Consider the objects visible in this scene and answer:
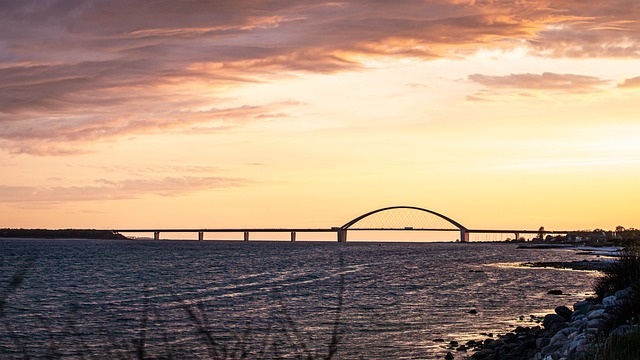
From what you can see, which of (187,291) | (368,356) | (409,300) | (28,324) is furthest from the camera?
(187,291)

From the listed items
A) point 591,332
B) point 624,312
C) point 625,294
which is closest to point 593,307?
point 625,294

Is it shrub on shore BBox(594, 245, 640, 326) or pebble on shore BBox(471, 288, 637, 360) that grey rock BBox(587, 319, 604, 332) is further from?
shrub on shore BBox(594, 245, 640, 326)

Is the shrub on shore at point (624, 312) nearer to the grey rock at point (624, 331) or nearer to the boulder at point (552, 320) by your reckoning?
the grey rock at point (624, 331)

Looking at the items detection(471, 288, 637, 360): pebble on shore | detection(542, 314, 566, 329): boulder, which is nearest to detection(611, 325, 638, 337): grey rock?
detection(471, 288, 637, 360): pebble on shore

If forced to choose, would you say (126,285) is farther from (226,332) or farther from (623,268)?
(623,268)

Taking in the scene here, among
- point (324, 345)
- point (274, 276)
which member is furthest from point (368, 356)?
point (274, 276)

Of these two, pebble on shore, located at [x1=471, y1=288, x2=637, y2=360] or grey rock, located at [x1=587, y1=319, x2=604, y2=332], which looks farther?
pebble on shore, located at [x1=471, y1=288, x2=637, y2=360]

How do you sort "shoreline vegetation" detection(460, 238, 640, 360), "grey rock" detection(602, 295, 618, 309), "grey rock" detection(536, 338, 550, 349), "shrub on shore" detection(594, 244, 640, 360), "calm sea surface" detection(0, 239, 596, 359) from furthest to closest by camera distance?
"calm sea surface" detection(0, 239, 596, 359) → "grey rock" detection(536, 338, 550, 349) → "grey rock" detection(602, 295, 618, 309) → "shoreline vegetation" detection(460, 238, 640, 360) → "shrub on shore" detection(594, 244, 640, 360)

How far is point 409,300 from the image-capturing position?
50.6m

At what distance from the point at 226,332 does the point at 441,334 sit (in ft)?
31.5

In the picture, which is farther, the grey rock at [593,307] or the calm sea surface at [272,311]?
the calm sea surface at [272,311]

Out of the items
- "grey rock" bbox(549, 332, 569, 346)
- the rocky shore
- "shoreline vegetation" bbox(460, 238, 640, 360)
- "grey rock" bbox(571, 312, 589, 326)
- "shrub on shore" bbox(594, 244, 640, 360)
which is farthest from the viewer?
"grey rock" bbox(571, 312, 589, 326)

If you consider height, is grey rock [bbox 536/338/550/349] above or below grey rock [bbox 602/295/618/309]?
below

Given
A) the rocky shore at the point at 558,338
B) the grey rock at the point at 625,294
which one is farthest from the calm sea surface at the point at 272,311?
the grey rock at the point at 625,294
